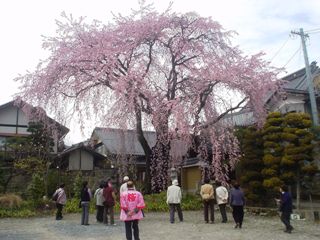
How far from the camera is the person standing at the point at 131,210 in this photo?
8195 mm

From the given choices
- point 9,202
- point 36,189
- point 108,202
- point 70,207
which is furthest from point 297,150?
point 9,202

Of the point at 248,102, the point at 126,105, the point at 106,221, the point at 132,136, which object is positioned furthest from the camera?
the point at 132,136

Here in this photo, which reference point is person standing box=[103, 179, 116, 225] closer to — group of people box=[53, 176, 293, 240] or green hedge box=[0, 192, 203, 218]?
group of people box=[53, 176, 293, 240]

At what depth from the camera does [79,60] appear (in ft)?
54.0

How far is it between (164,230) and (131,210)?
10.9ft

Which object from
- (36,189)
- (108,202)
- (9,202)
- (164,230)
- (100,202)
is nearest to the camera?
(164,230)

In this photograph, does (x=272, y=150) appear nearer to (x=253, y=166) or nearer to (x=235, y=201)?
(x=253, y=166)

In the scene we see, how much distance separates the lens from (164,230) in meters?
11.1

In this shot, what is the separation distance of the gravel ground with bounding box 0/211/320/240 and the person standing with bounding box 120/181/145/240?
1585 millimetres

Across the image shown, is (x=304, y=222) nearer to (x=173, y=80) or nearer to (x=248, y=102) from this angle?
(x=248, y=102)

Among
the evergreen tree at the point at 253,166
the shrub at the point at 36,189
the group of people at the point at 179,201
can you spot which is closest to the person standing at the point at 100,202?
the group of people at the point at 179,201

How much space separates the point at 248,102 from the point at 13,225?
11.0m

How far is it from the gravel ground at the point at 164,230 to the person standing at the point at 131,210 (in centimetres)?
158

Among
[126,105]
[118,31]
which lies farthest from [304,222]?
[118,31]
